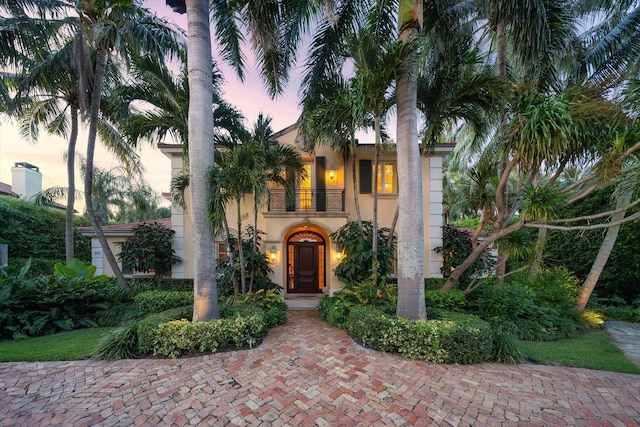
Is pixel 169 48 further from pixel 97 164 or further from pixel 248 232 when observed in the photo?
pixel 97 164

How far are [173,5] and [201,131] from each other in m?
3.91

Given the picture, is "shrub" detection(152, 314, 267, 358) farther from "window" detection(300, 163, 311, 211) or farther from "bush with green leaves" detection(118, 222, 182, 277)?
"window" detection(300, 163, 311, 211)

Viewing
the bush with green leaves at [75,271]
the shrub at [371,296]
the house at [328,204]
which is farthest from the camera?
the house at [328,204]

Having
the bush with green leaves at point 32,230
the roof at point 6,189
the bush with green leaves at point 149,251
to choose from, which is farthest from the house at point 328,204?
the roof at point 6,189

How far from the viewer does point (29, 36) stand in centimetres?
664

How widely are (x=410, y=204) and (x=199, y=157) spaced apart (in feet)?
16.2

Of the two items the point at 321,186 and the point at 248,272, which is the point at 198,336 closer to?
the point at 248,272

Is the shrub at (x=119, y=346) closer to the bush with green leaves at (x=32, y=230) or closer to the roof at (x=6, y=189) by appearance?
the bush with green leaves at (x=32, y=230)

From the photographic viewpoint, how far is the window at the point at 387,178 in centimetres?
990

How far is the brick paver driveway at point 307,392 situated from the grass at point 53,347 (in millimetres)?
240

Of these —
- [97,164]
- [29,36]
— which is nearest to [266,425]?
[29,36]

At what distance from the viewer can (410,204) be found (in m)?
5.33

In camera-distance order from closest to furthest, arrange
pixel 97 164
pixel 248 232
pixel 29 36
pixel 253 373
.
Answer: pixel 253 373, pixel 29 36, pixel 248 232, pixel 97 164

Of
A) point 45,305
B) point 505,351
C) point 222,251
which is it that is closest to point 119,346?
point 45,305
